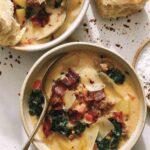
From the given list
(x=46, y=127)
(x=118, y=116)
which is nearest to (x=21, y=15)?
(x=46, y=127)

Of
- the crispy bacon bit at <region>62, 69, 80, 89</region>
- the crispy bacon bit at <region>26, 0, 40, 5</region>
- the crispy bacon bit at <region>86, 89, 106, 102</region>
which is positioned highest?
the crispy bacon bit at <region>26, 0, 40, 5</region>

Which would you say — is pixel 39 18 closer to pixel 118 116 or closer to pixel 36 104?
pixel 36 104

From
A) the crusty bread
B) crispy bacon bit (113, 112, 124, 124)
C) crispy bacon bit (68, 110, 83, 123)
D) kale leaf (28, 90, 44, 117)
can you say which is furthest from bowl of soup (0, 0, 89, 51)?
crispy bacon bit (113, 112, 124, 124)

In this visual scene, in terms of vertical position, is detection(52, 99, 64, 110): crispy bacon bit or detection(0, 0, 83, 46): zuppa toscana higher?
detection(0, 0, 83, 46): zuppa toscana

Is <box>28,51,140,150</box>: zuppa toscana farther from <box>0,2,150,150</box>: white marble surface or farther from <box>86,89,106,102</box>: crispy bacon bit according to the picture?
<box>0,2,150,150</box>: white marble surface

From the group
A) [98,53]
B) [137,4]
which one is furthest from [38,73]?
[137,4]

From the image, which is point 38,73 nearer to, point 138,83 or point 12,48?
point 12,48

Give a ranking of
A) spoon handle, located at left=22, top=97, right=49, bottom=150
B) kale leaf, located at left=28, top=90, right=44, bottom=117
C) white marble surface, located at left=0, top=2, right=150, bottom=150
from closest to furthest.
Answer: spoon handle, located at left=22, top=97, right=49, bottom=150 < kale leaf, located at left=28, top=90, right=44, bottom=117 < white marble surface, located at left=0, top=2, right=150, bottom=150
